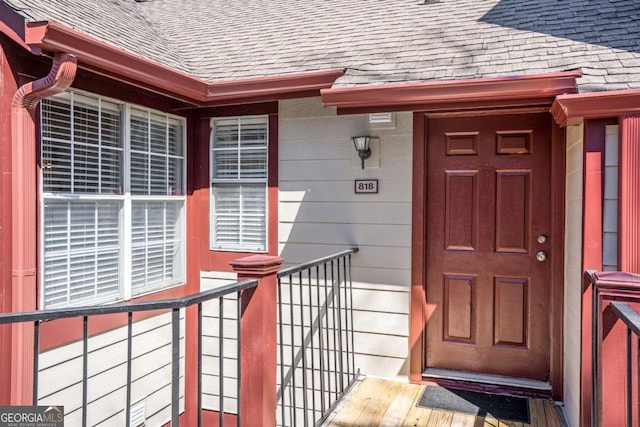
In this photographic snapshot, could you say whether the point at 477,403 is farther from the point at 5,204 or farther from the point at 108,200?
the point at 5,204

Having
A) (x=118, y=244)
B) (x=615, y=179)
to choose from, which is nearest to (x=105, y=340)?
(x=118, y=244)

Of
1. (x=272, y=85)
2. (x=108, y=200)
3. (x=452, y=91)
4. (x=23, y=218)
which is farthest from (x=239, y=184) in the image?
(x=452, y=91)

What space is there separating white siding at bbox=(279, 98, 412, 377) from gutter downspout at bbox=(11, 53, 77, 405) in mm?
1773

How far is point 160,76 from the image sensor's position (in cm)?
326

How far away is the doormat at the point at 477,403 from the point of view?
296 cm

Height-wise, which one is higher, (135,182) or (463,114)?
(463,114)

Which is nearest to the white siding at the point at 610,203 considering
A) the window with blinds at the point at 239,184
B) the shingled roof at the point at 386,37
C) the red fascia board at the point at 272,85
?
the shingled roof at the point at 386,37

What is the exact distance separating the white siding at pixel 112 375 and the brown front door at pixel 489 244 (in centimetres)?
220

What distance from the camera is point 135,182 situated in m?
3.60

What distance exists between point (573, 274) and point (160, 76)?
302cm

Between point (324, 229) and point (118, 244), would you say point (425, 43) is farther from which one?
point (118, 244)

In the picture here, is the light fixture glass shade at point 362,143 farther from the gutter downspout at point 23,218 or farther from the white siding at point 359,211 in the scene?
the gutter downspout at point 23,218

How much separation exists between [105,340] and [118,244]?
0.70m

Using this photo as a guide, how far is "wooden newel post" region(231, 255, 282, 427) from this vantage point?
2.11m
